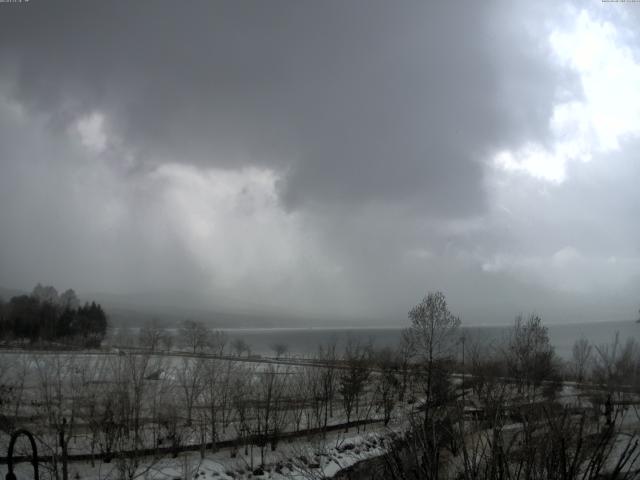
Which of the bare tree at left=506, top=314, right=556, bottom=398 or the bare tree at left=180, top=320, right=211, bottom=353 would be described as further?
the bare tree at left=180, top=320, right=211, bottom=353

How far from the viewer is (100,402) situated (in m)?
36.8

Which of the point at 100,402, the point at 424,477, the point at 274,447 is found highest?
the point at 424,477

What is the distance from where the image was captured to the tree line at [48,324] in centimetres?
9194

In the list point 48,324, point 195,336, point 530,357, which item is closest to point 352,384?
point 530,357

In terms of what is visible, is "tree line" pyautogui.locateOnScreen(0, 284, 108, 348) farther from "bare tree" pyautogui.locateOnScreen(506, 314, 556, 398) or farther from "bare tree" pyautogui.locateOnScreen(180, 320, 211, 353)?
"bare tree" pyautogui.locateOnScreen(506, 314, 556, 398)

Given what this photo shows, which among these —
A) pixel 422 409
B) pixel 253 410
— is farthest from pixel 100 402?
pixel 422 409

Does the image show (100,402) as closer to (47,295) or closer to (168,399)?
(168,399)

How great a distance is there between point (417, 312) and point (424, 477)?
141ft

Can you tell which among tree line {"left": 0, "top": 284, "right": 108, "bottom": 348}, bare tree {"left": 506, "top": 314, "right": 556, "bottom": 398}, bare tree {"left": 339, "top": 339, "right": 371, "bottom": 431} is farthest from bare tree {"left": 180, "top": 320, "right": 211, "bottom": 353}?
bare tree {"left": 506, "top": 314, "right": 556, "bottom": 398}

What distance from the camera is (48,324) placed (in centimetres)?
9788

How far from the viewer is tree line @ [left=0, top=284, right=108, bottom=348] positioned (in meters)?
91.9

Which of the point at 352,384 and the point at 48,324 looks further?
the point at 48,324

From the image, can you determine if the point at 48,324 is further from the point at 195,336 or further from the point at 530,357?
the point at 530,357

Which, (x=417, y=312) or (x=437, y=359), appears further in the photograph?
(x=437, y=359)
